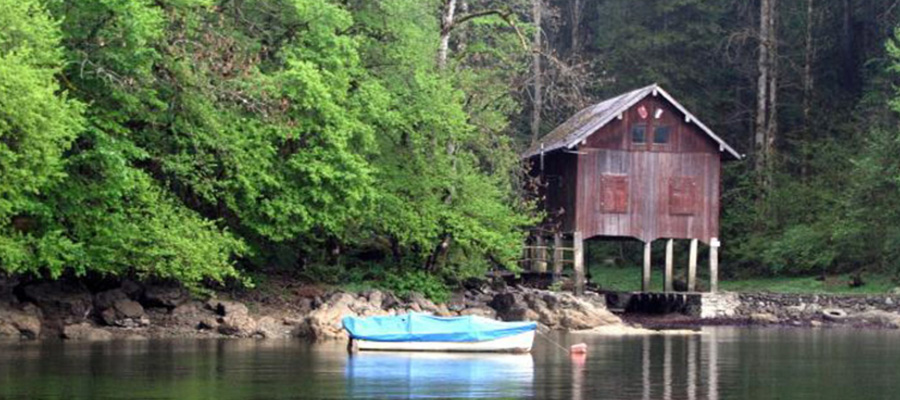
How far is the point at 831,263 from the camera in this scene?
71.4m

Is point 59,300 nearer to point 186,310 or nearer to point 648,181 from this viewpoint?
point 186,310

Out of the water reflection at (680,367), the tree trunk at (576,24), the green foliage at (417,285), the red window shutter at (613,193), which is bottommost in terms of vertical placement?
the water reflection at (680,367)

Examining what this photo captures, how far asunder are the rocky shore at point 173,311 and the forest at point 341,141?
0.90 metres

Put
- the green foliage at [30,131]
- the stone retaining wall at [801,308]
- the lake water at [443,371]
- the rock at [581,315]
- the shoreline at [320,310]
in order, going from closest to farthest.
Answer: the lake water at [443,371] → the green foliage at [30,131] → the shoreline at [320,310] → the rock at [581,315] → the stone retaining wall at [801,308]

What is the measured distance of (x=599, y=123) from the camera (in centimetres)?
6412

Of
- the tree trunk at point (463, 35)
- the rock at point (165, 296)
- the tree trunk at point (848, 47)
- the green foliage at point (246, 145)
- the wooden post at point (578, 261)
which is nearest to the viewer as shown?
the green foliage at point (246, 145)

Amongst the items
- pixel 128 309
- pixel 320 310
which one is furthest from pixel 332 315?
pixel 128 309

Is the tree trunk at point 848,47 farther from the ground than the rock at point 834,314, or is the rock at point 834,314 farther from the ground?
the tree trunk at point 848,47

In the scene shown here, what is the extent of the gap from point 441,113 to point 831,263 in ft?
78.1

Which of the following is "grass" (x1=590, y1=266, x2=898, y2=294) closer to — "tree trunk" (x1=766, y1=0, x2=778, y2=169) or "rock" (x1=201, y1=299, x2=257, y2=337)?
"tree trunk" (x1=766, y1=0, x2=778, y2=169)

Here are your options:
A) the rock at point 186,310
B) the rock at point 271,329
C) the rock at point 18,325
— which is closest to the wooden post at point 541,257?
the rock at point 271,329

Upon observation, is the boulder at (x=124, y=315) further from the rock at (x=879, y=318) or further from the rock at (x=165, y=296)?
the rock at (x=879, y=318)

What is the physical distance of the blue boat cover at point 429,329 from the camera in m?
45.3

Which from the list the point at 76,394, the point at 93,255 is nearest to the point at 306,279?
the point at 93,255
